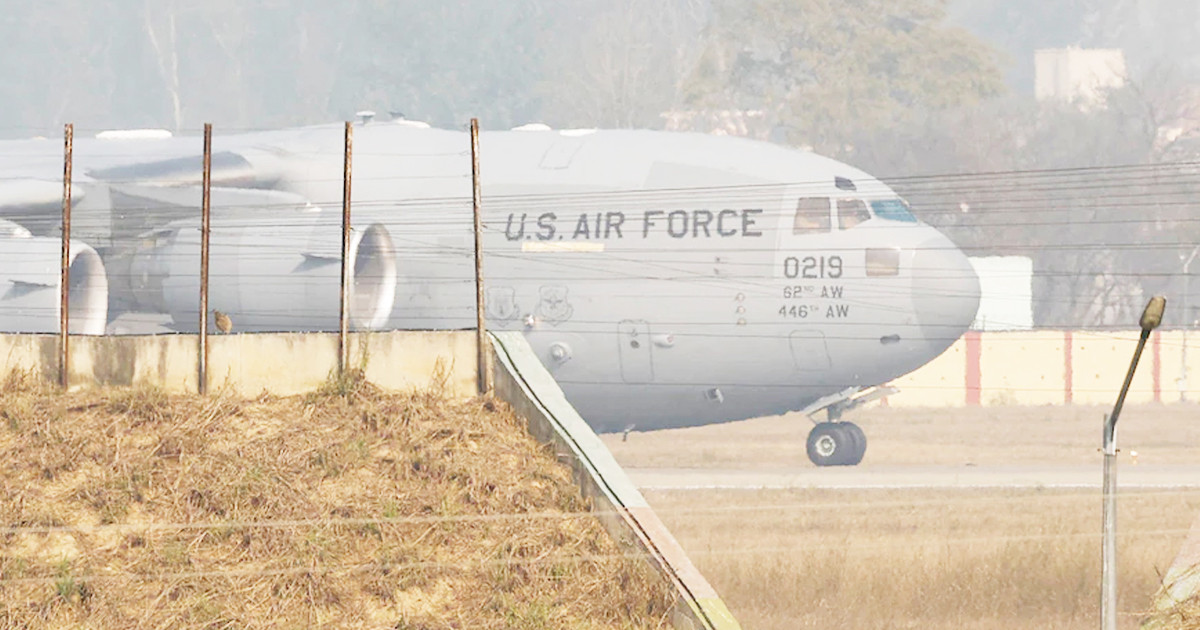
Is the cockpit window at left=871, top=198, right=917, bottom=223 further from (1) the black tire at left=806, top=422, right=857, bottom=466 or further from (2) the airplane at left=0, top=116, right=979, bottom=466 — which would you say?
(1) the black tire at left=806, top=422, right=857, bottom=466

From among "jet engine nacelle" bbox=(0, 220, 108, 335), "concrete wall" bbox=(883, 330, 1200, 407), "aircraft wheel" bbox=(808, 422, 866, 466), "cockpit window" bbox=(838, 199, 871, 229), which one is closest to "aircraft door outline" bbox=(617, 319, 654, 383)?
"cockpit window" bbox=(838, 199, 871, 229)

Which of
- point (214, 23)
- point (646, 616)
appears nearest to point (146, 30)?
point (214, 23)

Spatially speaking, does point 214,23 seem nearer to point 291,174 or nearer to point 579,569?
point 291,174

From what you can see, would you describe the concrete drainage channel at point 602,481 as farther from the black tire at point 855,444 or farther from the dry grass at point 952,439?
the dry grass at point 952,439

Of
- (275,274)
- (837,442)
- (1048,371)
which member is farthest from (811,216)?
(1048,371)

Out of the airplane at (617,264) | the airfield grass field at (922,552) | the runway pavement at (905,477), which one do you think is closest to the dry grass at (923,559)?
the airfield grass field at (922,552)

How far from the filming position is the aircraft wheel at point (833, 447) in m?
31.9

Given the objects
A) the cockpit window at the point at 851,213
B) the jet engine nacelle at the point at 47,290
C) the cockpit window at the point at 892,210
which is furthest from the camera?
the cockpit window at the point at 892,210

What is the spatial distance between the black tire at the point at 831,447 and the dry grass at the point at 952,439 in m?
1.73

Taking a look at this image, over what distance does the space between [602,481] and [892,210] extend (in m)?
15.3

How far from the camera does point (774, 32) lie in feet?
304

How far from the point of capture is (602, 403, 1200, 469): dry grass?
36.2 meters

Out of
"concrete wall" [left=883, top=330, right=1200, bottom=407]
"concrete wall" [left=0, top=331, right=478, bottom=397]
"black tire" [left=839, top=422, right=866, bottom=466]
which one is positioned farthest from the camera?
"concrete wall" [left=883, top=330, right=1200, bottom=407]

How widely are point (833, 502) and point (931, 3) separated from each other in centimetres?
6951
